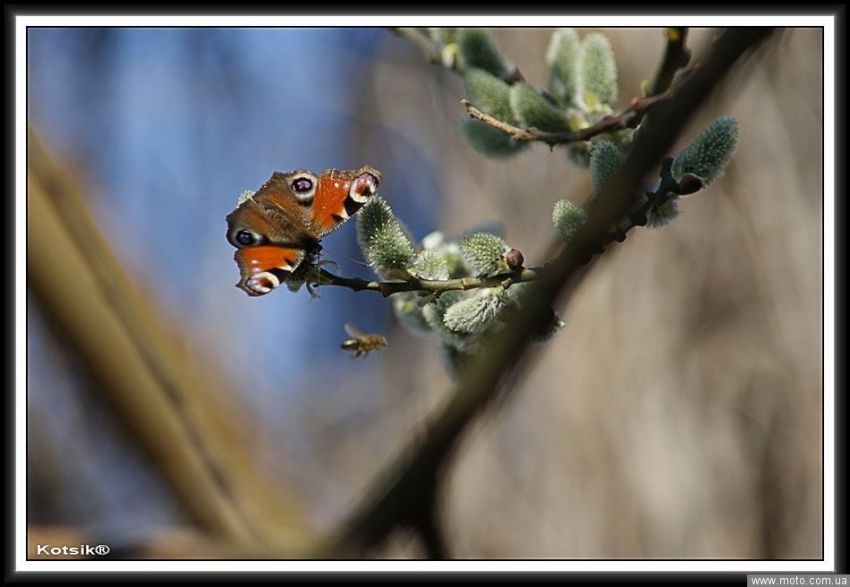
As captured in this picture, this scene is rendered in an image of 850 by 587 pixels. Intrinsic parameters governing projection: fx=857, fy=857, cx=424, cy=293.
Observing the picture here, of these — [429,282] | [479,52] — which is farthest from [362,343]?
[479,52]

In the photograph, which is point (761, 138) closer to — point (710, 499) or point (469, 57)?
point (710, 499)

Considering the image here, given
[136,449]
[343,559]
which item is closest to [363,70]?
[136,449]

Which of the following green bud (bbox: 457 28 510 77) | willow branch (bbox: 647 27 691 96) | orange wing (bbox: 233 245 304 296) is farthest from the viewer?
green bud (bbox: 457 28 510 77)

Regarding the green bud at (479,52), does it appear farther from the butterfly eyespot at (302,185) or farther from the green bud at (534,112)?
the butterfly eyespot at (302,185)

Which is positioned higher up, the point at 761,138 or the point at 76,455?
the point at 761,138

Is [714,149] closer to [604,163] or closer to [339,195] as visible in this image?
[604,163]

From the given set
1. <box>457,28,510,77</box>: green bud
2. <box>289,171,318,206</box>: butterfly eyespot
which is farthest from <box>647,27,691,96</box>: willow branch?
<box>289,171,318,206</box>: butterfly eyespot

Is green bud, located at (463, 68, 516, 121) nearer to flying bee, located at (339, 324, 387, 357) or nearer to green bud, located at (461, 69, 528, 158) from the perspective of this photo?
green bud, located at (461, 69, 528, 158)
